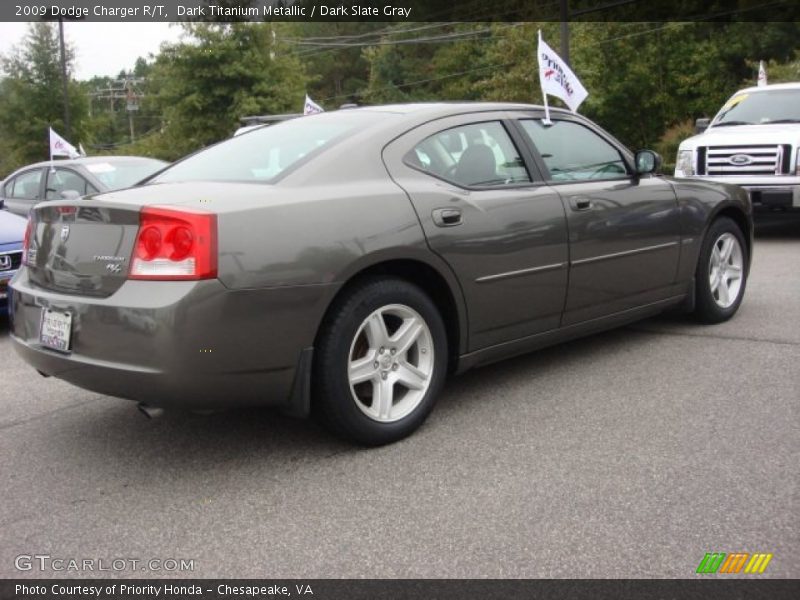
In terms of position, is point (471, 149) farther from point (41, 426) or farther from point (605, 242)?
point (41, 426)

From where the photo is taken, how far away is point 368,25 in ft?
251

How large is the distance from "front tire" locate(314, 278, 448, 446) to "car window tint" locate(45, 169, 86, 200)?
709cm

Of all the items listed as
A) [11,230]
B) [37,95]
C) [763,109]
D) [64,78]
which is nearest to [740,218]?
[11,230]

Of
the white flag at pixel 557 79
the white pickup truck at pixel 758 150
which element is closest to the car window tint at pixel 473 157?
the white flag at pixel 557 79

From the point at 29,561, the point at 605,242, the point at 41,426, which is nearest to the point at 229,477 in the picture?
the point at 29,561

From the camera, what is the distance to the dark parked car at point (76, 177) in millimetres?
9648

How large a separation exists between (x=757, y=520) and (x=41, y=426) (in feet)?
10.6

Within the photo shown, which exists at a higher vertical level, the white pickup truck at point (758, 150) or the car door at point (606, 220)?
the white pickup truck at point (758, 150)

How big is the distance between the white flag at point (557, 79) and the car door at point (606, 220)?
2529 mm

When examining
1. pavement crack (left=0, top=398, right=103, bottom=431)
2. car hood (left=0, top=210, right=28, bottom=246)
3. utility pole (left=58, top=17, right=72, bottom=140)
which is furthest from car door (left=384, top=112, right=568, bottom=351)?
utility pole (left=58, top=17, right=72, bottom=140)

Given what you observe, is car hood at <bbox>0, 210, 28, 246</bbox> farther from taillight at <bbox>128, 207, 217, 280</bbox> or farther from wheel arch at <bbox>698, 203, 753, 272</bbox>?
wheel arch at <bbox>698, 203, 753, 272</bbox>

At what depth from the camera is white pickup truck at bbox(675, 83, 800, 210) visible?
10.1 metres

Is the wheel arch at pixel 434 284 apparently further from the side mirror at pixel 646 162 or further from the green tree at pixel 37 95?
the green tree at pixel 37 95

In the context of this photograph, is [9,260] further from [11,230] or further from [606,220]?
[606,220]
